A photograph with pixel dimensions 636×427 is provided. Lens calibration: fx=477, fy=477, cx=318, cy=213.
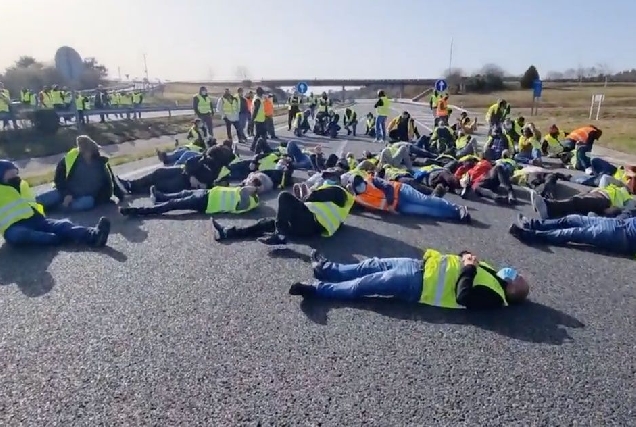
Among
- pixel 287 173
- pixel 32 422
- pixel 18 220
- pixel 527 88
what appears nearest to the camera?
pixel 32 422

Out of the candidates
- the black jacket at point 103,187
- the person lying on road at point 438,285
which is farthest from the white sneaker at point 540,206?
the black jacket at point 103,187

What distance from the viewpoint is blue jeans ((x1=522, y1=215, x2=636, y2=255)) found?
5.51 metres

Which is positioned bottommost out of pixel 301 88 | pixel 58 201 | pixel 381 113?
pixel 58 201

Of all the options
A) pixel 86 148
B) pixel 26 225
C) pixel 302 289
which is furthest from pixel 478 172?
pixel 26 225

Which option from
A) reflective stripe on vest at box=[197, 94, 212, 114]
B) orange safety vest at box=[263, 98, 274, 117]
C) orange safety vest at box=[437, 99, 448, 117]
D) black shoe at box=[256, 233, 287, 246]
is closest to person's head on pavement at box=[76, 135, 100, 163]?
black shoe at box=[256, 233, 287, 246]

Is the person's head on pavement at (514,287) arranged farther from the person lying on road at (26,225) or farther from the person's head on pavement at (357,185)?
the person lying on road at (26,225)

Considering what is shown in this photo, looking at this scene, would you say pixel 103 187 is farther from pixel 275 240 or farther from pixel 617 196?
pixel 617 196

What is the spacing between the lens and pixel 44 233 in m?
5.41

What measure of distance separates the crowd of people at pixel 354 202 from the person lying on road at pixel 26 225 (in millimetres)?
11

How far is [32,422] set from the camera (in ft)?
8.59

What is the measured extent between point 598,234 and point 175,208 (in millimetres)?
5514

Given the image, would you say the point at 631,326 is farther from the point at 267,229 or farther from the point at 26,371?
the point at 26,371

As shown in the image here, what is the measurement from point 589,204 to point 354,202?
11.0ft

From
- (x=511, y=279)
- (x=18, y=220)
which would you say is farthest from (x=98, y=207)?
(x=511, y=279)
